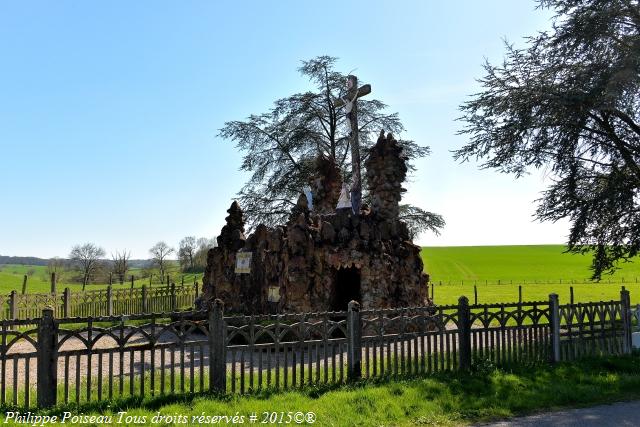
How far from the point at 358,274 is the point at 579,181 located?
9592 millimetres

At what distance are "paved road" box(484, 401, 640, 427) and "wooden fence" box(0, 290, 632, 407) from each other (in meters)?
2.42

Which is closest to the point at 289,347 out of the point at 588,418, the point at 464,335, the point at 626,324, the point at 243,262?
the point at 464,335

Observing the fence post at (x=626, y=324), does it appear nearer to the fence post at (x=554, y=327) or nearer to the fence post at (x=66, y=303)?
the fence post at (x=554, y=327)

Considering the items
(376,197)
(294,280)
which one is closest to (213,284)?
(294,280)

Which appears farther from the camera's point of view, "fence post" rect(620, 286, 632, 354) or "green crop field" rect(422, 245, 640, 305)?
"green crop field" rect(422, 245, 640, 305)

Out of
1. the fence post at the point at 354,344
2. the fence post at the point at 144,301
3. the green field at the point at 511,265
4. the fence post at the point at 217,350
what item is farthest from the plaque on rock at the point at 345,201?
the green field at the point at 511,265

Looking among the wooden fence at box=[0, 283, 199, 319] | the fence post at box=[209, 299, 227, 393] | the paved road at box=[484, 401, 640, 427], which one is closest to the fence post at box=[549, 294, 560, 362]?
the paved road at box=[484, 401, 640, 427]

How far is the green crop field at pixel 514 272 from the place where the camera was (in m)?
49.7

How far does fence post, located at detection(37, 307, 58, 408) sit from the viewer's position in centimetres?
780

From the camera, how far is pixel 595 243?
71.8 feet

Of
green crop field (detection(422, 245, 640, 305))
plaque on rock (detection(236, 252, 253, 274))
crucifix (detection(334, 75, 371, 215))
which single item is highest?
crucifix (detection(334, 75, 371, 215))

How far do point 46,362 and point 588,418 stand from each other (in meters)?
8.43

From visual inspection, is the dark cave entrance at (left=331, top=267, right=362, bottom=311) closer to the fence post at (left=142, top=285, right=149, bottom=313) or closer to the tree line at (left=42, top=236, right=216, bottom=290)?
the fence post at (left=142, top=285, right=149, bottom=313)

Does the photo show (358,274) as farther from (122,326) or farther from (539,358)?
Result: (122,326)
